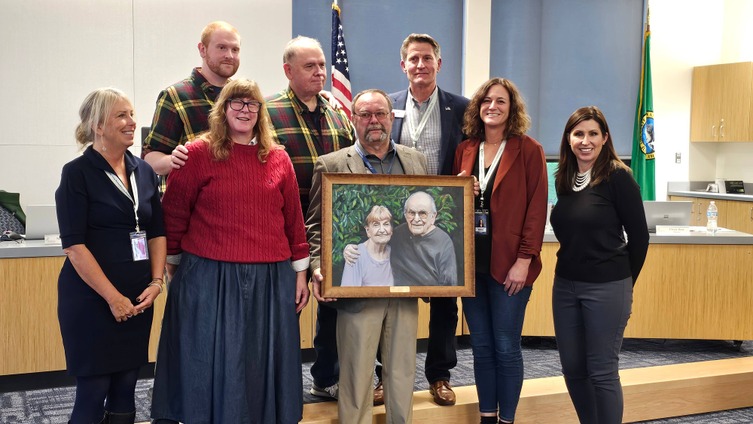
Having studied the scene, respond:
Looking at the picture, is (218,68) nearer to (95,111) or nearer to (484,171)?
(95,111)

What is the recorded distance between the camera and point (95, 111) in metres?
2.51

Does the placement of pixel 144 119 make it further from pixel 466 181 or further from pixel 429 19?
pixel 466 181

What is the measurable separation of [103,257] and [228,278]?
432 millimetres

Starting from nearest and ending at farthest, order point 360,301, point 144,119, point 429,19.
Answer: point 360,301 → point 144,119 → point 429,19

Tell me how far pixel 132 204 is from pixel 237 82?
0.57 meters

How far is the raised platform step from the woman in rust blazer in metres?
0.34

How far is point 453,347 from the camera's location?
3451 millimetres

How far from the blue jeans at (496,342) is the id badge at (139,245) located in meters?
1.34

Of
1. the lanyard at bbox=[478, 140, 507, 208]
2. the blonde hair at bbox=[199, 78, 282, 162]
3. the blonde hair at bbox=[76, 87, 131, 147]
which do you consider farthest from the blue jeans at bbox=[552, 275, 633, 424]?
the blonde hair at bbox=[76, 87, 131, 147]

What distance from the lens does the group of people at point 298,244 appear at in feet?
8.32

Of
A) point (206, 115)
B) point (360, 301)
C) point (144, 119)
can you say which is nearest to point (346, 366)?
point (360, 301)

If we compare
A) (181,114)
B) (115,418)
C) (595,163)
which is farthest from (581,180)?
(115,418)

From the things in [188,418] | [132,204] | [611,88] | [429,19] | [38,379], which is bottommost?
[38,379]

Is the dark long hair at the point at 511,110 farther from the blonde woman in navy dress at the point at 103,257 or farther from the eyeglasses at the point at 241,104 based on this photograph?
the blonde woman in navy dress at the point at 103,257
